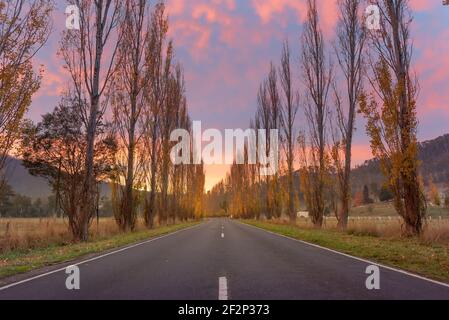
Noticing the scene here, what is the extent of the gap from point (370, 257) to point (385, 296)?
17.9ft

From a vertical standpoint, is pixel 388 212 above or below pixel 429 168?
below

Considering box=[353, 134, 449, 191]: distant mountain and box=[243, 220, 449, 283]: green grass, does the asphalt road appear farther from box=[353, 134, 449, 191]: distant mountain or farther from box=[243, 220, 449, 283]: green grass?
box=[353, 134, 449, 191]: distant mountain

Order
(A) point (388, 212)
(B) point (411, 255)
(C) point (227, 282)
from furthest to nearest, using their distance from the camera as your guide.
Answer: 1. (A) point (388, 212)
2. (B) point (411, 255)
3. (C) point (227, 282)

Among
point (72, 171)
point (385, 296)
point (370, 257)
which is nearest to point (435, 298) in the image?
point (385, 296)

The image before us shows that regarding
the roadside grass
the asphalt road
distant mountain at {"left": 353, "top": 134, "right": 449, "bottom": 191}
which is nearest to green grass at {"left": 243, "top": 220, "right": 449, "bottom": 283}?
the asphalt road

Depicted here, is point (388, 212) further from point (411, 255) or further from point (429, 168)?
point (429, 168)

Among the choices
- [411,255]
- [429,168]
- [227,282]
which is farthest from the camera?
[429,168]

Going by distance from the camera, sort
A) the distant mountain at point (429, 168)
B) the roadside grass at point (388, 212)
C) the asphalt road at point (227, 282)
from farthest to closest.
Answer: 1. the distant mountain at point (429, 168)
2. the roadside grass at point (388, 212)
3. the asphalt road at point (227, 282)

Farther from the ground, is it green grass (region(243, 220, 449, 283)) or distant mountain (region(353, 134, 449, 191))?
distant mountain (region(353, 134, 449, 191))

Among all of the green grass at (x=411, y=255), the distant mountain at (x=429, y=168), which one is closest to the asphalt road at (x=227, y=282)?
the green grass at (x=411, y=255)

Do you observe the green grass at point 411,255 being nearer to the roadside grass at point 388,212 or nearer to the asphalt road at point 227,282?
the asphalt road at point 227,282

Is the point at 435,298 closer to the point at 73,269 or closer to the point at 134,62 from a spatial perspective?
the point at 73,269

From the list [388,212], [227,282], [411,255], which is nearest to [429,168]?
[388,212]
